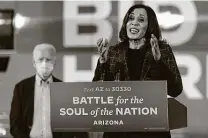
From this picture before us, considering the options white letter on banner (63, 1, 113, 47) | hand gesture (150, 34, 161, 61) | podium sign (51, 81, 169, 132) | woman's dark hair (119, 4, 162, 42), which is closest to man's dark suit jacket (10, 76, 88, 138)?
podium sign (51, 81, 169, 132)

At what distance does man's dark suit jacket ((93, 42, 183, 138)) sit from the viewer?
1.93 m

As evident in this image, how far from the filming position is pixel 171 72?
1.94 meters

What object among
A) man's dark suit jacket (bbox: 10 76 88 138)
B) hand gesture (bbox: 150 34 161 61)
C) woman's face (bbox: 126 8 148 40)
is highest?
woman's face (bbox: 126 8 148 40)

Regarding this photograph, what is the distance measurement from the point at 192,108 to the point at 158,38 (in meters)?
0.41

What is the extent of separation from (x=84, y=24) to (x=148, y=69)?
1.38 feet

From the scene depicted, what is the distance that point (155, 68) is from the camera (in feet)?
6.38

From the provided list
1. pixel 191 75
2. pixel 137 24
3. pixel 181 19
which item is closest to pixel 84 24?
pixel 137 24

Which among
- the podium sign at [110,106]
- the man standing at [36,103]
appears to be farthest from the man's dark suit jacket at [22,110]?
the podium sign at [110,106]

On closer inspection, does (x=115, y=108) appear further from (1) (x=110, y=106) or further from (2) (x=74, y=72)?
(2) (x=74, y=72)

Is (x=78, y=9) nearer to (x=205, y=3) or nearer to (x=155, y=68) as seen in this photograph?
(x=155, y=68)

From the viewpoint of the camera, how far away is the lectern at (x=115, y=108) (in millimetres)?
1915

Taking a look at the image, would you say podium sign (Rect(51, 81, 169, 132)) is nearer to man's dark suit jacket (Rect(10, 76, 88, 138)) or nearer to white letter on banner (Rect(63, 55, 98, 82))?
white letter on banner (Rect(63, 55, 98, 82))

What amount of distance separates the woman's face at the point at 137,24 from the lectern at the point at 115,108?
263 mm

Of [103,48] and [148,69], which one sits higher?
[103,48]
